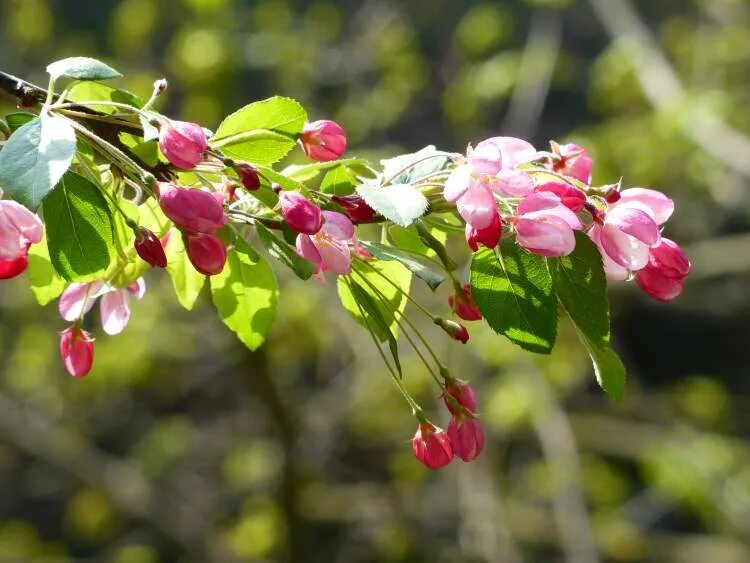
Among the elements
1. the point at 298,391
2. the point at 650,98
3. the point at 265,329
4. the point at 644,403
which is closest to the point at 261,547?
the point at 298,391

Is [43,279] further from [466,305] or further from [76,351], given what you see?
[466,305]

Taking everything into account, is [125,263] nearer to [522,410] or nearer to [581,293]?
[581,293]

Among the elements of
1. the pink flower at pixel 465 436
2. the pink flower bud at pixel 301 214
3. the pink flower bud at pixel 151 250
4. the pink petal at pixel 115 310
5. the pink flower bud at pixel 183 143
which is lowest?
the pink flower at pixel 465 436

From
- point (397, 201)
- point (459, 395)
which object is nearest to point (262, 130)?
point (397, 201)

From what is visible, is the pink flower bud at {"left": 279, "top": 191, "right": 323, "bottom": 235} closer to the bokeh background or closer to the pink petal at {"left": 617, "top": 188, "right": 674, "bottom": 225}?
the pink petal at {"left": 617, "top": 188, "right": 674, "bottom": 225}

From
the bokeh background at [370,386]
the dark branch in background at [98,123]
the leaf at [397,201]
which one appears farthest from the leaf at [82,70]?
the bokeh background at [370,386]

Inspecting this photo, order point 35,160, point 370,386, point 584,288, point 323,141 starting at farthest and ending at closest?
point 370,386
point 323,141
point 584,288
point 35,160

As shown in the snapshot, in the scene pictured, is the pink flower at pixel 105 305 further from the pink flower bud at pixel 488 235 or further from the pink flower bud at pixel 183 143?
the pink flower bud at pixel 488 235
